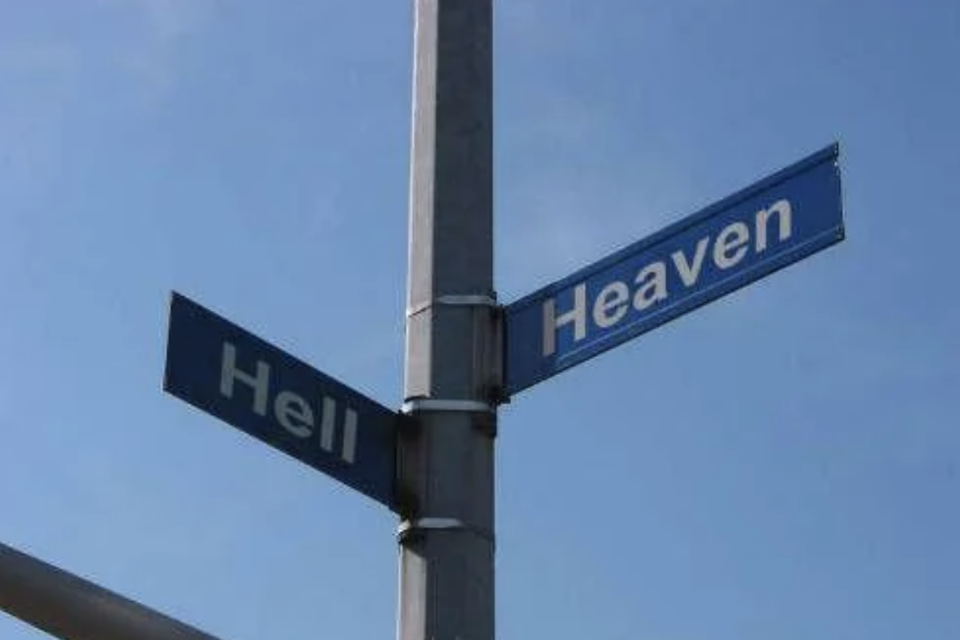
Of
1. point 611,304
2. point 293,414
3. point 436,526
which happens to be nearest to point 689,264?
point 611,304

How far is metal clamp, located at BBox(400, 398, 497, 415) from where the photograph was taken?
4.91 m

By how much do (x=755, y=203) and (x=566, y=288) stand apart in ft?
1.89

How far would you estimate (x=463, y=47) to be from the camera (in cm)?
537

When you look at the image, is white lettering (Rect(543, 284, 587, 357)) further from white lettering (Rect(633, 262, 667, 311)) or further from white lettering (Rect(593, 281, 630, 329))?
white lettering (Rect(633, 262, 667, 311))

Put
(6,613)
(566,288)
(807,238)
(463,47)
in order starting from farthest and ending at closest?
1. (463,47)
2. (566,288)
3. (807,238)
4. (6,613)

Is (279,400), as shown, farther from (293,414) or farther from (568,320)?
(568,320)

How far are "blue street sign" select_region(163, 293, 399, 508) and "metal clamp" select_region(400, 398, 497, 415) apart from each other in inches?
2.7

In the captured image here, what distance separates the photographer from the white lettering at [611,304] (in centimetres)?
489

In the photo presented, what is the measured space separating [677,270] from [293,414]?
1.09m

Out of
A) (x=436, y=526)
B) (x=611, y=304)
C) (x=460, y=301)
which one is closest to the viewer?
(x=436, y=526)

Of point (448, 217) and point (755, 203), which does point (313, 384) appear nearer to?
point (448, 217)

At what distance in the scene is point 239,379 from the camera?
15.6ft

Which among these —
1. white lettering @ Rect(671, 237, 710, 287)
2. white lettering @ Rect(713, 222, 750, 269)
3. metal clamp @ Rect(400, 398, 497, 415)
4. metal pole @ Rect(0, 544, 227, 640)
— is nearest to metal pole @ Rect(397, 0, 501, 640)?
metal clamp @ Rect(400, 398, 497, 415)

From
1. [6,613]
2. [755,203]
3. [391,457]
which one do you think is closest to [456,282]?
[391,457]
